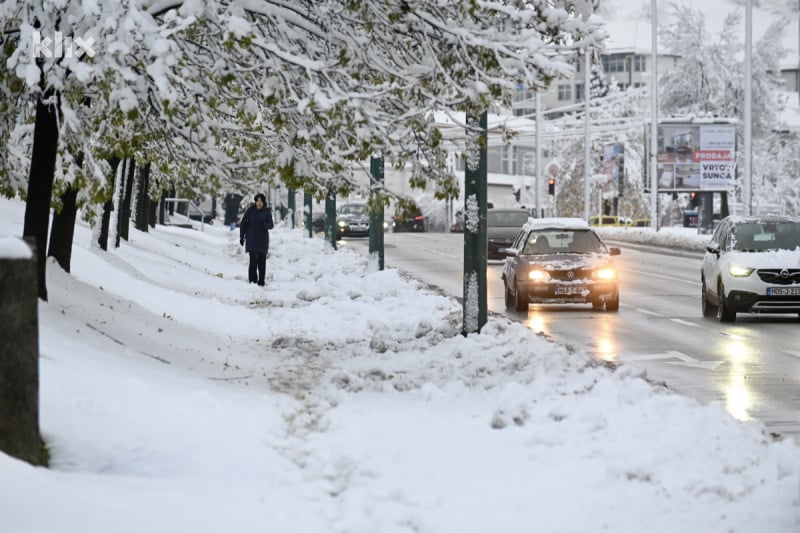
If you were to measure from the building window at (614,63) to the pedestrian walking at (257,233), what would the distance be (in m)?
148

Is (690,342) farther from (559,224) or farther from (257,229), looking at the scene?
(257,229)

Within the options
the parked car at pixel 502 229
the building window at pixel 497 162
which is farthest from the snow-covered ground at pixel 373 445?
the building window at pixel 497 162

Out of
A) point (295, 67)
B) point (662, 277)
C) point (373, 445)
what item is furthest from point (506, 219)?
point (373, 445)

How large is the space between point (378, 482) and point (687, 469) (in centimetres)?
173

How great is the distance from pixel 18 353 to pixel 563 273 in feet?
52.4

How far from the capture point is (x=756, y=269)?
1992cm

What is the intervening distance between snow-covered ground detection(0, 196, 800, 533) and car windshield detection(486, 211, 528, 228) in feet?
89.2

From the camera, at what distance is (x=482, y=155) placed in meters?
14.8

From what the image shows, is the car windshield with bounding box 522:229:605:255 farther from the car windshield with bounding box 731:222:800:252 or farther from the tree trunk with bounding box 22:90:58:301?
the tree trunk with bounding box 22:90:58:301

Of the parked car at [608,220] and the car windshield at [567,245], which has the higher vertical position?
the parked car at [608,220]

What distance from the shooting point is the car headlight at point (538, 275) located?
22188 mm

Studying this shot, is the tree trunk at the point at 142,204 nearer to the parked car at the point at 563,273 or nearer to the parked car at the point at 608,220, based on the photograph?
the parked car at the point at 563,273

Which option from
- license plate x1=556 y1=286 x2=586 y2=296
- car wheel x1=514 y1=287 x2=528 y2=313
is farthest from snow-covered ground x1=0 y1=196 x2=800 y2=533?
license plate x1=556 y1=286 x2=586 y2=296

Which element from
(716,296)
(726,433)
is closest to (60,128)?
(726,433)
